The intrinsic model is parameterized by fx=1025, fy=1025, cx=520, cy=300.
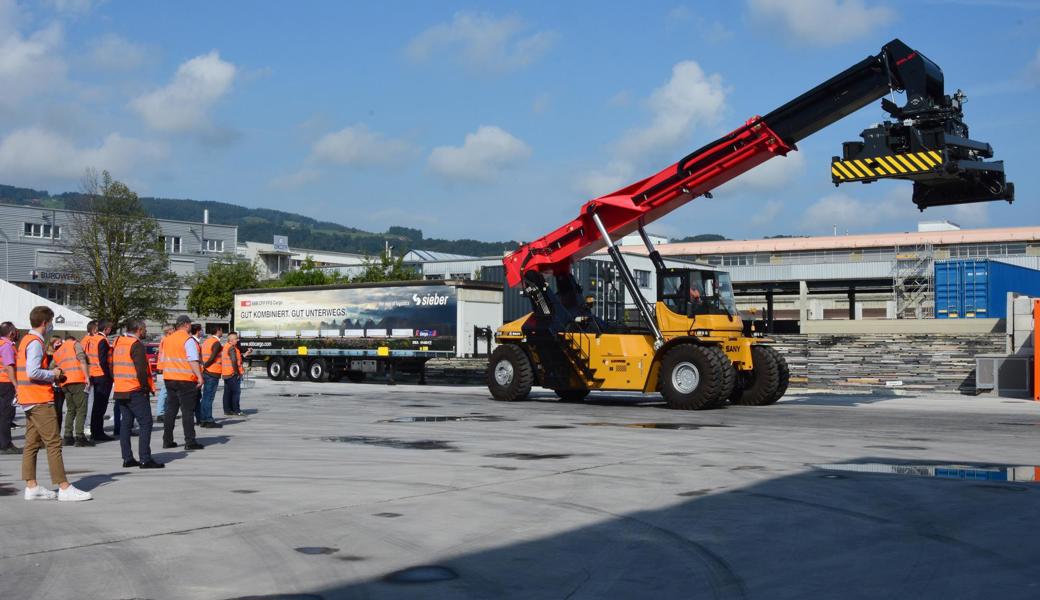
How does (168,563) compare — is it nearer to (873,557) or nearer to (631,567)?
(631,567)

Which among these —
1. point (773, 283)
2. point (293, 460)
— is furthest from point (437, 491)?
point (773, 283)

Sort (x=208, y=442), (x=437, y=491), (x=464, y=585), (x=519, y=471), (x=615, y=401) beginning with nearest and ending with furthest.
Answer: (x=464, y=585) → (x=437, y=491) → (x=519, y=471) → (x=208, y=442) → (x=615, y=401)

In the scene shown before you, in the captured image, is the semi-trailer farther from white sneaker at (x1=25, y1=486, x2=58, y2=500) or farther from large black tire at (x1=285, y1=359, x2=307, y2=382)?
white sneaker at (x1=25, y1=486, x2=58, y2=500)

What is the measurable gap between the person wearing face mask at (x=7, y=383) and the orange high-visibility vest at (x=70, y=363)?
1.85ft

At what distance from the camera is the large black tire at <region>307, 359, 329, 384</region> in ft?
119

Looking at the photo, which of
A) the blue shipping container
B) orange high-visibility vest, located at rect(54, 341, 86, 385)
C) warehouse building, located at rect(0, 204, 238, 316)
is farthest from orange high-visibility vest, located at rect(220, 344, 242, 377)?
warehouse building, located at rect(0, 204, 238, 316)

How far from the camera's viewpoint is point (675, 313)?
74.6ft

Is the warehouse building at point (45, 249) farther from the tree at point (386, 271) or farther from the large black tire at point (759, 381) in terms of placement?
the large black tire at point (759, 381)

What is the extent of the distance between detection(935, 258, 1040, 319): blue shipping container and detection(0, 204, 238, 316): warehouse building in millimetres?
48923

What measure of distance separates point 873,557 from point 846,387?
2544 cm

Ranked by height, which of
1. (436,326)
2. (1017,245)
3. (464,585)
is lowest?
(464,585)

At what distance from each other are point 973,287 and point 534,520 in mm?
35650

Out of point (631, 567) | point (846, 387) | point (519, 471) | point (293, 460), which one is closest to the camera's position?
point (631, 567)

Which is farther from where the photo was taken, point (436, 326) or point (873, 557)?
point (436, 326)
